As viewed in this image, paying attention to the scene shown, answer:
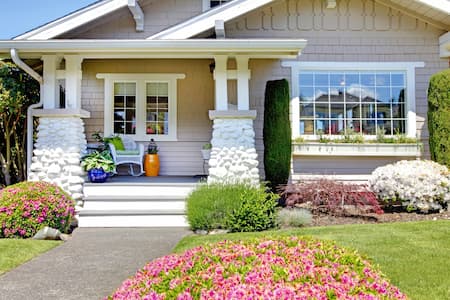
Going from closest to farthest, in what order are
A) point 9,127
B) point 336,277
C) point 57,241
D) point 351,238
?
point 336,277 → point 351,238 → point 57,241 → point 9,127

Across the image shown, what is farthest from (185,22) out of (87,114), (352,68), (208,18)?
(352,68)

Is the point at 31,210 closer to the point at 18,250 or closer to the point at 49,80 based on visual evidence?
the point at 18,250

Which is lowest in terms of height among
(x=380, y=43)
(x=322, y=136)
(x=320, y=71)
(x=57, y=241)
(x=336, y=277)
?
(x=57, y=241)

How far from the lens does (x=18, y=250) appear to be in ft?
16.3

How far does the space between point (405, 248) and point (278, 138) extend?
11.2 feet

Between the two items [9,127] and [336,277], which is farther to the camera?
[9,127]

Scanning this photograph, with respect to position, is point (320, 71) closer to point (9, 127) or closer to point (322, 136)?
point (322, 136)

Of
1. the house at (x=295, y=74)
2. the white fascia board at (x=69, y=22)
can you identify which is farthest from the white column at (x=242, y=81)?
the white fascia board at (x=69, y=22)

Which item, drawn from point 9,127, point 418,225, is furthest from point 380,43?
point 9,127

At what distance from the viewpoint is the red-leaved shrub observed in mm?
6785

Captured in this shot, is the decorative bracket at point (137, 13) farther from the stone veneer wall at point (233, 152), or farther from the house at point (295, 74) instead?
the stone veneer wall at point (233, 152)

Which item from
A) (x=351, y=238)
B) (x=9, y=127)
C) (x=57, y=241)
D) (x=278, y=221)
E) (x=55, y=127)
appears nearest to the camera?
(x=351, y=238)

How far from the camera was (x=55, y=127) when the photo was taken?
7.09 meters

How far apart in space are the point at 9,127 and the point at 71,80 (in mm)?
2316
